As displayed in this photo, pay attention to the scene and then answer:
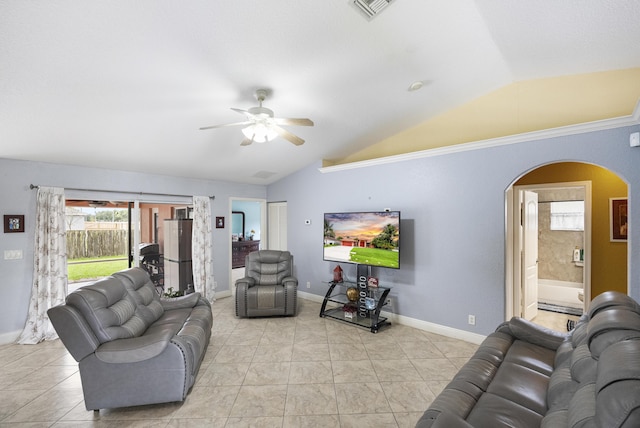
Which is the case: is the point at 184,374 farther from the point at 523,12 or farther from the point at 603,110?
the point at 603,110

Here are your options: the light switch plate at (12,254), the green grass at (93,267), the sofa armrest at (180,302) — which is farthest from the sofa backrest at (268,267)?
the light switch plate at (12,254)

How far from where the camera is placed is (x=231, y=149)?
4.30 metres

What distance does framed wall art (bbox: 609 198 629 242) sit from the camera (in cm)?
384

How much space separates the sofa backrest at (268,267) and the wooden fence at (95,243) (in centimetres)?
200

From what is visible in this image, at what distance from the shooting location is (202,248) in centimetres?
529

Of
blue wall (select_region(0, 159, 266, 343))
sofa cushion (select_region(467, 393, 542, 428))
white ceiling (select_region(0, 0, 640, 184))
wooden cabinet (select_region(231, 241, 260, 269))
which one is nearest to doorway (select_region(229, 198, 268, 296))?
wooden cabinet (select_region(231, 241, 260, 269))

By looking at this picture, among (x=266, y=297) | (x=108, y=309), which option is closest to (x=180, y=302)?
(x=108, y=309)

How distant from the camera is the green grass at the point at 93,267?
423 centimetres

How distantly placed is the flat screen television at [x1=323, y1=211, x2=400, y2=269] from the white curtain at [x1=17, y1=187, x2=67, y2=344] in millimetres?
3699

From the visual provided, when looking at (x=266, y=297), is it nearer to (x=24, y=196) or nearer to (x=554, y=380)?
(x=24, y=196)

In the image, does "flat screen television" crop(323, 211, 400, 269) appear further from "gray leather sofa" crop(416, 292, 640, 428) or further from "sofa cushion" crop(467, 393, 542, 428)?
"sofa cushion" crop(467, 393, 542, 428)

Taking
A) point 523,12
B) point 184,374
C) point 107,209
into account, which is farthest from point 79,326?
point 523,12

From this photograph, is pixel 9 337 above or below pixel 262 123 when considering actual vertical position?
below

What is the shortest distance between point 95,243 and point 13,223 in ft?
3.08
